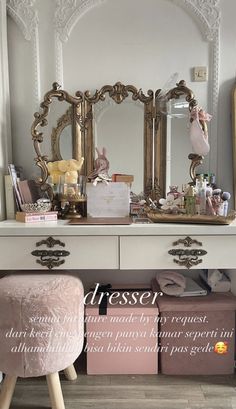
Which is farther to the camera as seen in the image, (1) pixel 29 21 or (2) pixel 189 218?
(1) pixel 29 21

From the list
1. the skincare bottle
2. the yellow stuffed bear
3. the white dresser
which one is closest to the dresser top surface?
the white dresser

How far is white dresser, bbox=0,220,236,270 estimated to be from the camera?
1444mm

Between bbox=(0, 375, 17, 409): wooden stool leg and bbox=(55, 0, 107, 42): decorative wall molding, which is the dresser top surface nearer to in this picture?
bbox=(0, 375, 17, 409): wooden stool leg

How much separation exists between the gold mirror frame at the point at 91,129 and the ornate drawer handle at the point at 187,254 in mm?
441

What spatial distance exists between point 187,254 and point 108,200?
0.51 m

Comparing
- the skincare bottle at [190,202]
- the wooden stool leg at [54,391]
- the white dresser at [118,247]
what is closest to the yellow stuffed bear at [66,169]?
the white dresser at [118,247]

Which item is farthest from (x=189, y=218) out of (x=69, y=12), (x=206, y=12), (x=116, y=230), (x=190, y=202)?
(x=69, y=12)

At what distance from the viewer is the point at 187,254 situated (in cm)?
146

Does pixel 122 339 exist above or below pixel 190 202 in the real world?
below

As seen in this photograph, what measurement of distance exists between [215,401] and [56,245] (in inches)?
41.6

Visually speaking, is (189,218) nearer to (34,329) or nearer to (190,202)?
(190,202)

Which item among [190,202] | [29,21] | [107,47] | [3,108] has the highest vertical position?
[29,21]

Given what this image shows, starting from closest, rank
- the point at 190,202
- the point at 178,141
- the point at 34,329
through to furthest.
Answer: the point at 34,329 → the point at 190,202 → the point at 178,141

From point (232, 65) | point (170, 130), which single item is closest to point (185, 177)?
point (170, 130)
